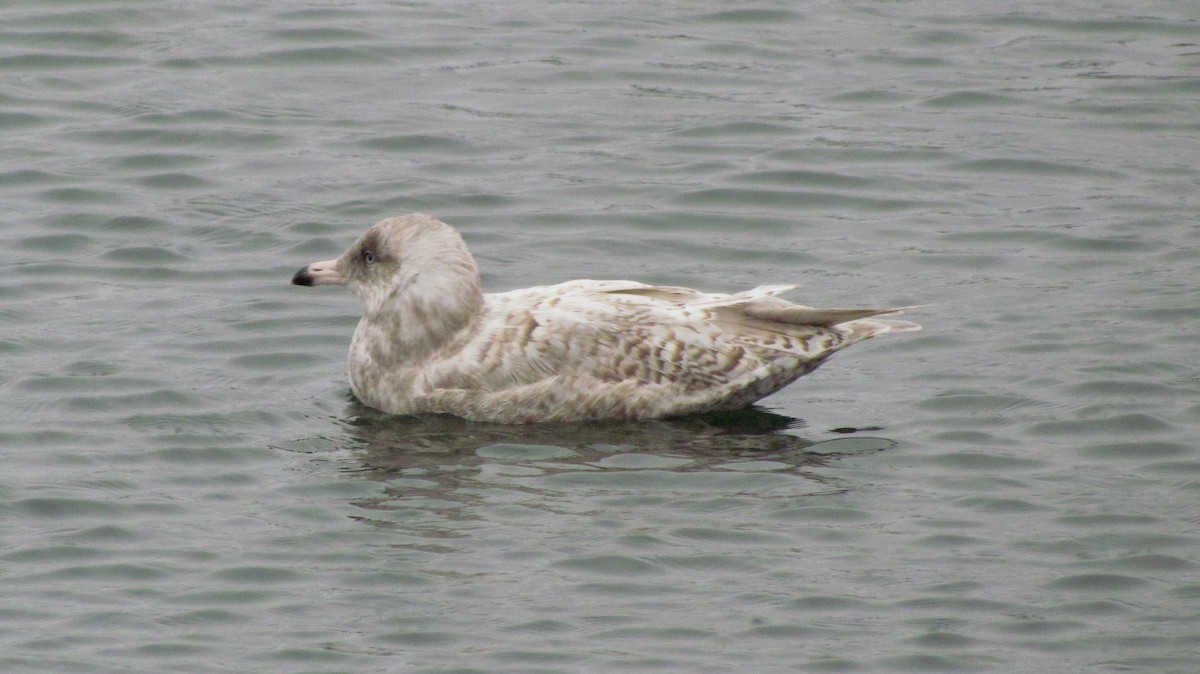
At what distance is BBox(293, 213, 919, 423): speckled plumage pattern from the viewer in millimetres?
10125

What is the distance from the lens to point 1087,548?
8.48 metres

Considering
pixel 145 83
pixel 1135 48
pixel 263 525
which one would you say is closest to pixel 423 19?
pixel 145 83

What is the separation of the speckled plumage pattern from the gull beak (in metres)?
0.01

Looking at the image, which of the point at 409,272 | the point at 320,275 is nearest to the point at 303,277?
the point at 320,275

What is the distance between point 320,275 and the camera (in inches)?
416

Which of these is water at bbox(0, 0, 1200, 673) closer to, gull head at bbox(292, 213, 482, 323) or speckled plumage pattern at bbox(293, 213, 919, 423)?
speckled plumage pattern at bbox(293, 213, 919, 423)

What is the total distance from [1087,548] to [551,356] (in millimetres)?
2872

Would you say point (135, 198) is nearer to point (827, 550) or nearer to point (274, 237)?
point (274, 237)

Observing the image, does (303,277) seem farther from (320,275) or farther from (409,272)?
(409,272)

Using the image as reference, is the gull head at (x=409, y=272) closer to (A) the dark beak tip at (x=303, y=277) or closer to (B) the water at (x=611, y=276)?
(A) the dark beak tip at (x=303, y=277)

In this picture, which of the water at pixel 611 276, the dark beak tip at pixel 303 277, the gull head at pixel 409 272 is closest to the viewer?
the water at pixel 611 276

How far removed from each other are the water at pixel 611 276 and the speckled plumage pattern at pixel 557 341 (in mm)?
175

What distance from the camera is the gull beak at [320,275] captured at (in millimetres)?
10530

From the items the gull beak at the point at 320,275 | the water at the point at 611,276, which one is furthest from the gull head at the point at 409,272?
the water at the point at 611,276
